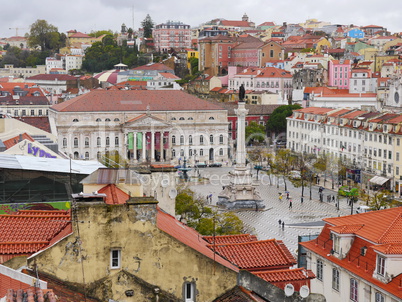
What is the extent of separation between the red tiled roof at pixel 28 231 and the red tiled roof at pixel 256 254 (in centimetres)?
363

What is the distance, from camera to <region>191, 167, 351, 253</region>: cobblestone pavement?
4547 cm

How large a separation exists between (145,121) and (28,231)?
74570 millimetres

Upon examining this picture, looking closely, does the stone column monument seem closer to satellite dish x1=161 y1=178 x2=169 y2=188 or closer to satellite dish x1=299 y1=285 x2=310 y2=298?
satellite dish x1=161 y1=178 x2=169 y2=188

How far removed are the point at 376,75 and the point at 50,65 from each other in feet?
285

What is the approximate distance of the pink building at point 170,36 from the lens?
18350cm

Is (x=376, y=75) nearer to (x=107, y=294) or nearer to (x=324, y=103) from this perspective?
(x=324, y=103)

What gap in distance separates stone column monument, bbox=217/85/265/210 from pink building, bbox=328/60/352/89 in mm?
71629

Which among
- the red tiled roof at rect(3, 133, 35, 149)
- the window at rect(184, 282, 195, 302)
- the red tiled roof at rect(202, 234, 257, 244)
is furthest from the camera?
the red tiled roof at rect(3, 133, 35, 149)

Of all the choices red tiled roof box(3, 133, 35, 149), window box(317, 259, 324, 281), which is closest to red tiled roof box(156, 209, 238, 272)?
window box(317, 259, 324, 281)

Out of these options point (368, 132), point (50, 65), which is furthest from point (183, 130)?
point (50, 65)

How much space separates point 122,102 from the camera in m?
89.6

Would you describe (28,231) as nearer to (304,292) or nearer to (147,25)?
(304,292)

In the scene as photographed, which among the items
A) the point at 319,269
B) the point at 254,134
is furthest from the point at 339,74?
the point at 319,269

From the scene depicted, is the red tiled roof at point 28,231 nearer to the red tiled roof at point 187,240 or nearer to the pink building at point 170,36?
the red tiled roof at point 187,240
